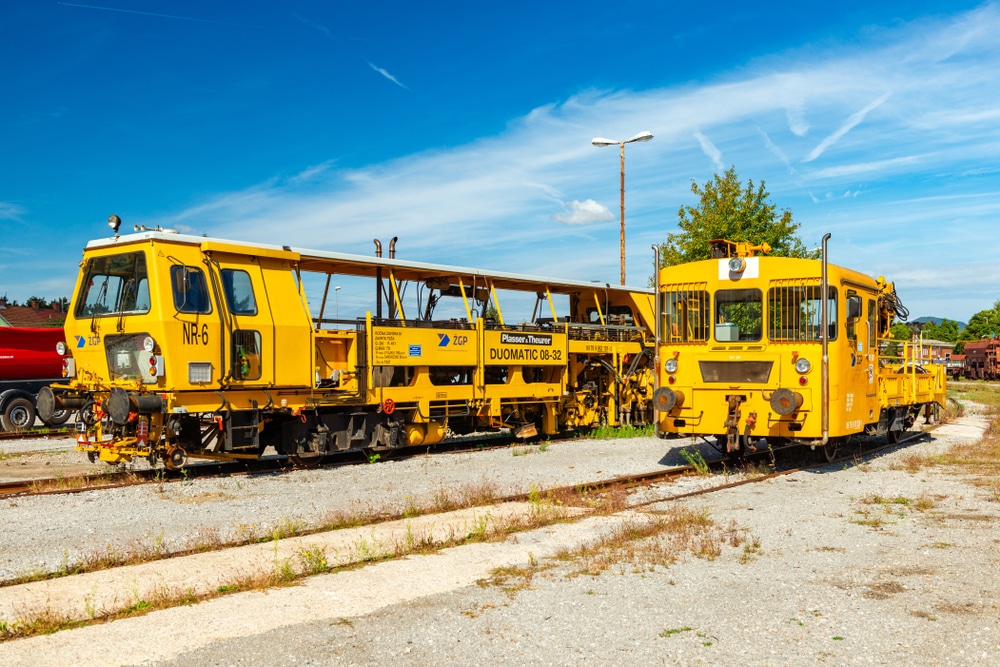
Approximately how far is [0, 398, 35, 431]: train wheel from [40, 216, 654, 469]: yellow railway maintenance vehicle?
7593 mm

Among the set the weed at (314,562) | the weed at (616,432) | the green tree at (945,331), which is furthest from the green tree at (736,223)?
the green tree at (945,331)

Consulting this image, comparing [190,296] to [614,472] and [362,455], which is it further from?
[614,472]

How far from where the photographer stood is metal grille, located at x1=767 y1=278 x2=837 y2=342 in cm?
1147

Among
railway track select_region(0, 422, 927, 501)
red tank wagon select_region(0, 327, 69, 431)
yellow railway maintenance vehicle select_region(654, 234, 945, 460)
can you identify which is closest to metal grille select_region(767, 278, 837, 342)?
yellow railway maintenance vehicle select_region(654, 234, 945, 460)

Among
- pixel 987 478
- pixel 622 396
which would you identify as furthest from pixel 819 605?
pixel 622 396

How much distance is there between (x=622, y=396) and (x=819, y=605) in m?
13.9

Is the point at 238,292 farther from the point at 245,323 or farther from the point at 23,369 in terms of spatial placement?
the point at 23,369

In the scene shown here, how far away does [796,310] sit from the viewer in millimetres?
11625

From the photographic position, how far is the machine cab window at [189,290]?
11.6m

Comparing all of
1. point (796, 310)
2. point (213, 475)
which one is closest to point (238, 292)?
point (213, 475)

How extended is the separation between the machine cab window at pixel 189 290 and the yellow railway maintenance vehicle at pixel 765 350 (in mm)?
6534

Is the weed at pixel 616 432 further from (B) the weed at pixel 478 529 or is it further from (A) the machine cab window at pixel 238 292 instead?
(B) the weed at pixel 478 529

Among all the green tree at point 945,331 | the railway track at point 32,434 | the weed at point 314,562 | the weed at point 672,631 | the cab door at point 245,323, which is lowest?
the weed at point 672,631

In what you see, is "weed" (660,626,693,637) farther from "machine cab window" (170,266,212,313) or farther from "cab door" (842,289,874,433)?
"machine cab window" (170,266,212,313)
